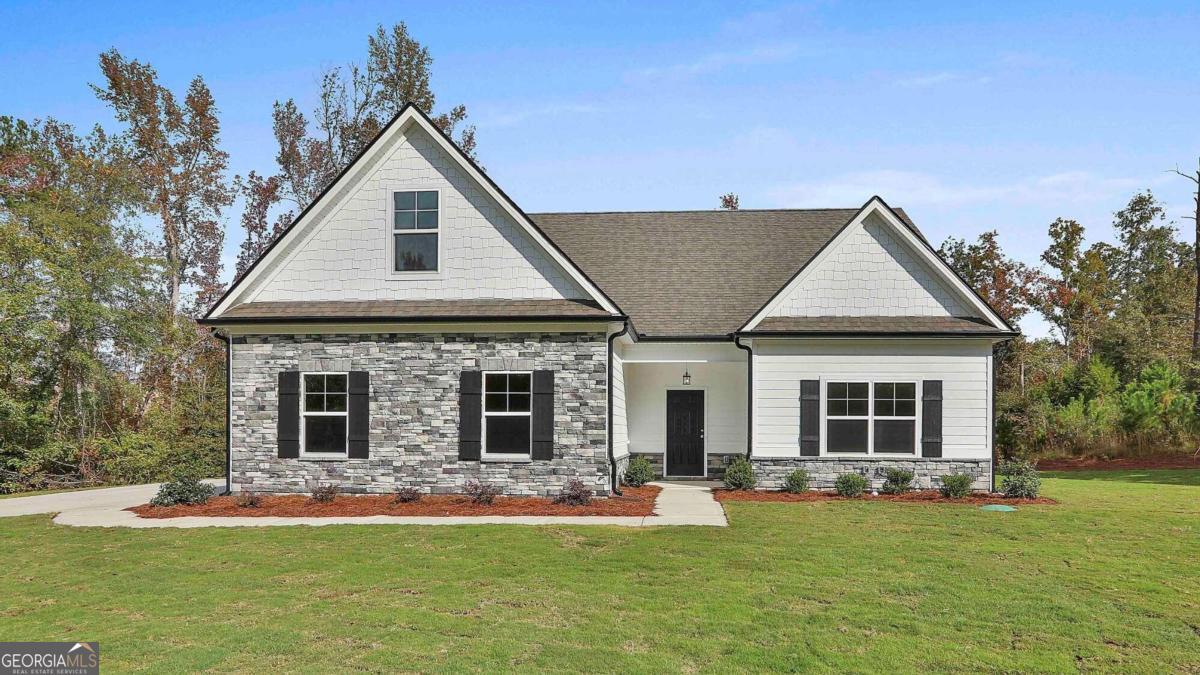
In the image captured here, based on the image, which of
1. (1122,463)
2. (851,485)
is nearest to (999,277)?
(1122,463)

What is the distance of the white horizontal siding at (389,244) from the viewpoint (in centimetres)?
1516

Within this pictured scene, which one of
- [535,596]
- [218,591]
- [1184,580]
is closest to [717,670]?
[535,596]

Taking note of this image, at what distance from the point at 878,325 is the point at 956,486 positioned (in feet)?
10.9

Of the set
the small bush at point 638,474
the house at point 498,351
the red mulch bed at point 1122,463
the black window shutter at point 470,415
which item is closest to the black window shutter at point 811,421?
the house at point 498,351

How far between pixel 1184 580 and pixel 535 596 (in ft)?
22.8

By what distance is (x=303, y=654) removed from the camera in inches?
251

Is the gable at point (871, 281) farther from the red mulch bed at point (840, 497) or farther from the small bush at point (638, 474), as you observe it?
the small bush at point (638, 474)

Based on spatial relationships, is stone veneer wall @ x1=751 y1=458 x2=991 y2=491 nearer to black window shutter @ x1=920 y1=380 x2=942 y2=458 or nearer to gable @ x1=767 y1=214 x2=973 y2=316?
black window shutter @ x1=920 y1=380 x2=942 y2=458

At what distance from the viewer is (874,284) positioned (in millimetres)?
16469

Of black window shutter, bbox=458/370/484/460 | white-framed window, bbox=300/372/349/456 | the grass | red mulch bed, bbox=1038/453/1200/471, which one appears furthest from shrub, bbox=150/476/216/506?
red mulch bed, bbox=1038/453/1200/471

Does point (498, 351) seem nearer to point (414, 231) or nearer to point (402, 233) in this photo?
point (414, 231)

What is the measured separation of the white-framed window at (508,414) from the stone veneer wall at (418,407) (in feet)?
0.74

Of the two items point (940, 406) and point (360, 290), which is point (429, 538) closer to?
point (360, 290)

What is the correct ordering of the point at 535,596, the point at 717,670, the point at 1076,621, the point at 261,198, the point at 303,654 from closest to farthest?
1. the point at 717,670
2. the point at 303,654
3. the point at 1076,621
4. the point at 535,596
5. the point at 261,198
